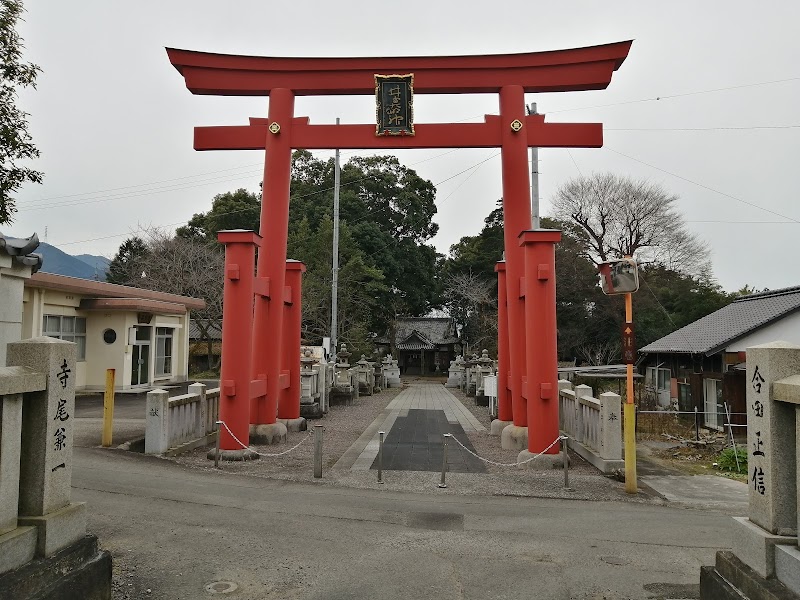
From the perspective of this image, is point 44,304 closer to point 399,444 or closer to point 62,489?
point 399,444

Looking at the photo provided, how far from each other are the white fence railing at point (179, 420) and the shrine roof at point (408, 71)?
6911 millimetres

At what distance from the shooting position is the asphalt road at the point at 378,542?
478cm

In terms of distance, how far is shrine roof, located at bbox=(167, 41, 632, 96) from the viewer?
12.1 meters

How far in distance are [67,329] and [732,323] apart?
76.3 feet

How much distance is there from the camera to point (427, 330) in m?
49.0

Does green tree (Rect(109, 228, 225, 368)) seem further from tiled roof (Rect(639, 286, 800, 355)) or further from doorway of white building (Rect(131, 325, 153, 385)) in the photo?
tiled roof (Rect(639, 286, 800, 355))

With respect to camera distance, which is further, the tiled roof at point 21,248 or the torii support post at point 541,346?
the torii support post at point 541,346

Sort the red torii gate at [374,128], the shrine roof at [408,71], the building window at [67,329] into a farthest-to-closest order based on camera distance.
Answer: the building window at [67,329] → the shrine roof at [408,71] → the red torii gate at [374,128]

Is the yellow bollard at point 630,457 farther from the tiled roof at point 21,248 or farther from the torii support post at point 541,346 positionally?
the tiled roof at point 21,248

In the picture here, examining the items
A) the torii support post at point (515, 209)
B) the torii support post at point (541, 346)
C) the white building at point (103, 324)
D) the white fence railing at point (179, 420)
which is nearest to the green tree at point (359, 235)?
the white building at point (103, 324)

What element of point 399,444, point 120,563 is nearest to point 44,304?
point 399,444

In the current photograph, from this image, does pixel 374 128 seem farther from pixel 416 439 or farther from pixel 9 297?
pixel 9 297

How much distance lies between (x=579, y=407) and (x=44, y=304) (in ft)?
57.3

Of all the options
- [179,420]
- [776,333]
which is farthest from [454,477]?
[776,333]
